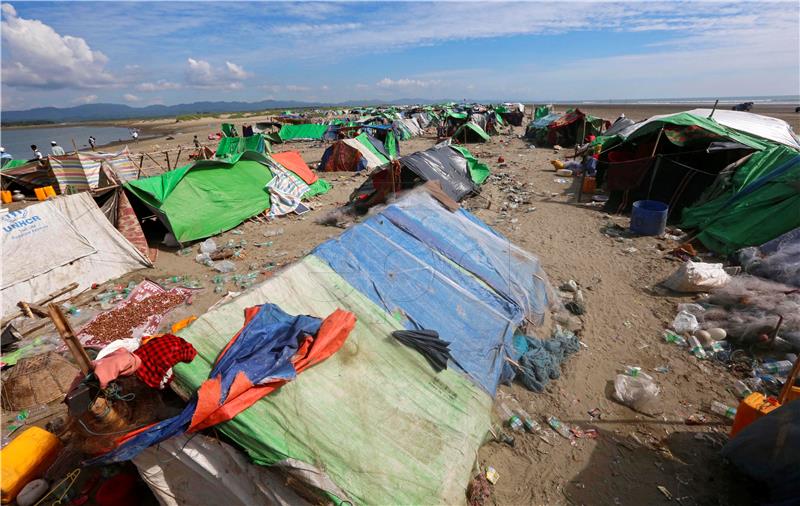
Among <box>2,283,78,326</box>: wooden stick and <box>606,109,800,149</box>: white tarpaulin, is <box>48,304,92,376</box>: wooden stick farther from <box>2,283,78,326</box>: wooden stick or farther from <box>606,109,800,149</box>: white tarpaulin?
<box>606,109,800,149</box>: white tarpaulin

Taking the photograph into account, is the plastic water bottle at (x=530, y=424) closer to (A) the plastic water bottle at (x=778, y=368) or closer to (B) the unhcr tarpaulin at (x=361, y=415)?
(B) the unhcr tarpaulin at (x=361, y=415)

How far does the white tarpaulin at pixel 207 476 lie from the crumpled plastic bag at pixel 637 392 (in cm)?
379

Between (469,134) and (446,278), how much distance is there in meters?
24.0

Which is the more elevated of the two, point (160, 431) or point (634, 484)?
point (160, 431)

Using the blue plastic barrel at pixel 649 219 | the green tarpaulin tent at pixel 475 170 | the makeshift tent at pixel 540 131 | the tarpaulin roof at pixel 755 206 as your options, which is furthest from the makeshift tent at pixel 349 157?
the tarpaulin roof at pixel 755 206

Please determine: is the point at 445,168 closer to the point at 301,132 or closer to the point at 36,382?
the point at 36,382

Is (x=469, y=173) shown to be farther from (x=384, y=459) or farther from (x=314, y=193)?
(x=384, y=459)

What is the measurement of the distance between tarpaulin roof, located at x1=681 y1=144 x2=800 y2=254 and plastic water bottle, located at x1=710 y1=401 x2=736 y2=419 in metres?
4.65

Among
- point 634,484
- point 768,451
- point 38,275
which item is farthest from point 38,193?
point 768,451

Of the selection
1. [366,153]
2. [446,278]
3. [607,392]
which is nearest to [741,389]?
[607,392]

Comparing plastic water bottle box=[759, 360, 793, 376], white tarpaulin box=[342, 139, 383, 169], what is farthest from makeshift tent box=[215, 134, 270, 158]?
plastic water bottle box=[759, 360, 793, 376]

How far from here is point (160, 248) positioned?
9086mm

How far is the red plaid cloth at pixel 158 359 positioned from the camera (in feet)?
8.89

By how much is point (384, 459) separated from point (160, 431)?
1628 mm
